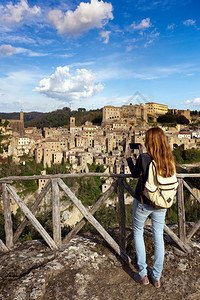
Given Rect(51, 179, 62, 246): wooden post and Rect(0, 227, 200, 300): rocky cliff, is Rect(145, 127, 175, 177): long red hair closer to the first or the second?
Rect(0, 227, 200, 300): rocky cliff

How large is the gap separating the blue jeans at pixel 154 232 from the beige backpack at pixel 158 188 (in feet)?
0.65

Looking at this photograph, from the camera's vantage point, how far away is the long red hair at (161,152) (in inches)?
96.1

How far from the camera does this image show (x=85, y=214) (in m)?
3.26

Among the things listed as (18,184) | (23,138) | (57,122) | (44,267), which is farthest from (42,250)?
(57,122)

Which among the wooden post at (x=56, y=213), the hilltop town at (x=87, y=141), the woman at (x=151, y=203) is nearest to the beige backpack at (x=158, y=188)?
the woman at (x=151, y=203)

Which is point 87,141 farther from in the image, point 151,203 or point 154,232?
point 151,203

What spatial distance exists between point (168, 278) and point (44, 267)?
1850mm

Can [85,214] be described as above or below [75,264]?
above

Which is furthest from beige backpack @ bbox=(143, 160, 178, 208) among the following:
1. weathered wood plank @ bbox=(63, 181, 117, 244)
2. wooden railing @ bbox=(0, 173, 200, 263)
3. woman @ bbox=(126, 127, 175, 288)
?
weathered wood plank @ bbox=(63, 181, 117, 244)

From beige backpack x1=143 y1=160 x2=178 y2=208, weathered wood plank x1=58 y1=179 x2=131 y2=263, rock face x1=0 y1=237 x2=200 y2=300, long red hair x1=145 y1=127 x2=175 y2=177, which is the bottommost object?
rock face x1=0 y1=237 x2=200 y2=300

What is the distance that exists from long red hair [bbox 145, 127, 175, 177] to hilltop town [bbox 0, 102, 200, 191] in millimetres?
37351

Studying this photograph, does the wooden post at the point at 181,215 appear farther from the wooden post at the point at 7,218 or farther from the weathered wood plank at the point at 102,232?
the wooden post at the point at 7,218

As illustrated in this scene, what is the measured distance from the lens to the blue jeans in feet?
8.64

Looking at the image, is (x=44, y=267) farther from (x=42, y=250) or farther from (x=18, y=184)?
(x=18, y=184)
